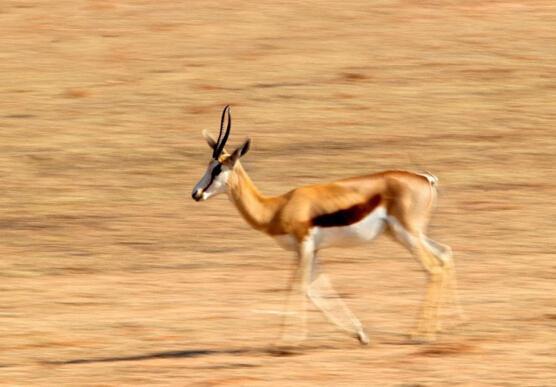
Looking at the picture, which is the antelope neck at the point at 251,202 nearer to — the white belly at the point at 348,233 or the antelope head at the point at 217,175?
the antelope head at the point at 217,175

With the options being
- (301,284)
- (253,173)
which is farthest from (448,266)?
(253,173)

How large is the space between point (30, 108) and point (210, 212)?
5.02 meters

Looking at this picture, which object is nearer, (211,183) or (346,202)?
(346,202)

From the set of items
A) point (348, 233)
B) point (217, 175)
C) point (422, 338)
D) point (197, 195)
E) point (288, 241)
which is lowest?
point (422, 338)

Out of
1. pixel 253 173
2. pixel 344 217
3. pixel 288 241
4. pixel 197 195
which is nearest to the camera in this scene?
pixel 344 217

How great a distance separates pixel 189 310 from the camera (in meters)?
11.0

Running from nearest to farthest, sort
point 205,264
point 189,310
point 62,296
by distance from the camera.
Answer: point 189,310, point 62,296, point 205,264

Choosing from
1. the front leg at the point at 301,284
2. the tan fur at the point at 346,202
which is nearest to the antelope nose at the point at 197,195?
the tan fur at the point at 346,202

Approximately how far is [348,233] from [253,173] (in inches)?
271

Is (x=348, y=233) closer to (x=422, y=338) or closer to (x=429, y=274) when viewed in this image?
(x=429, y=274)

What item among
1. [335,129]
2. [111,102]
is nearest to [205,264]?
[335,129]

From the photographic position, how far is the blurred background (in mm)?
9445

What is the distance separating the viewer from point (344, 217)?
9.46m

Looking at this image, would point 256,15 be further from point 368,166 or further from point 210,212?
point 210,212
